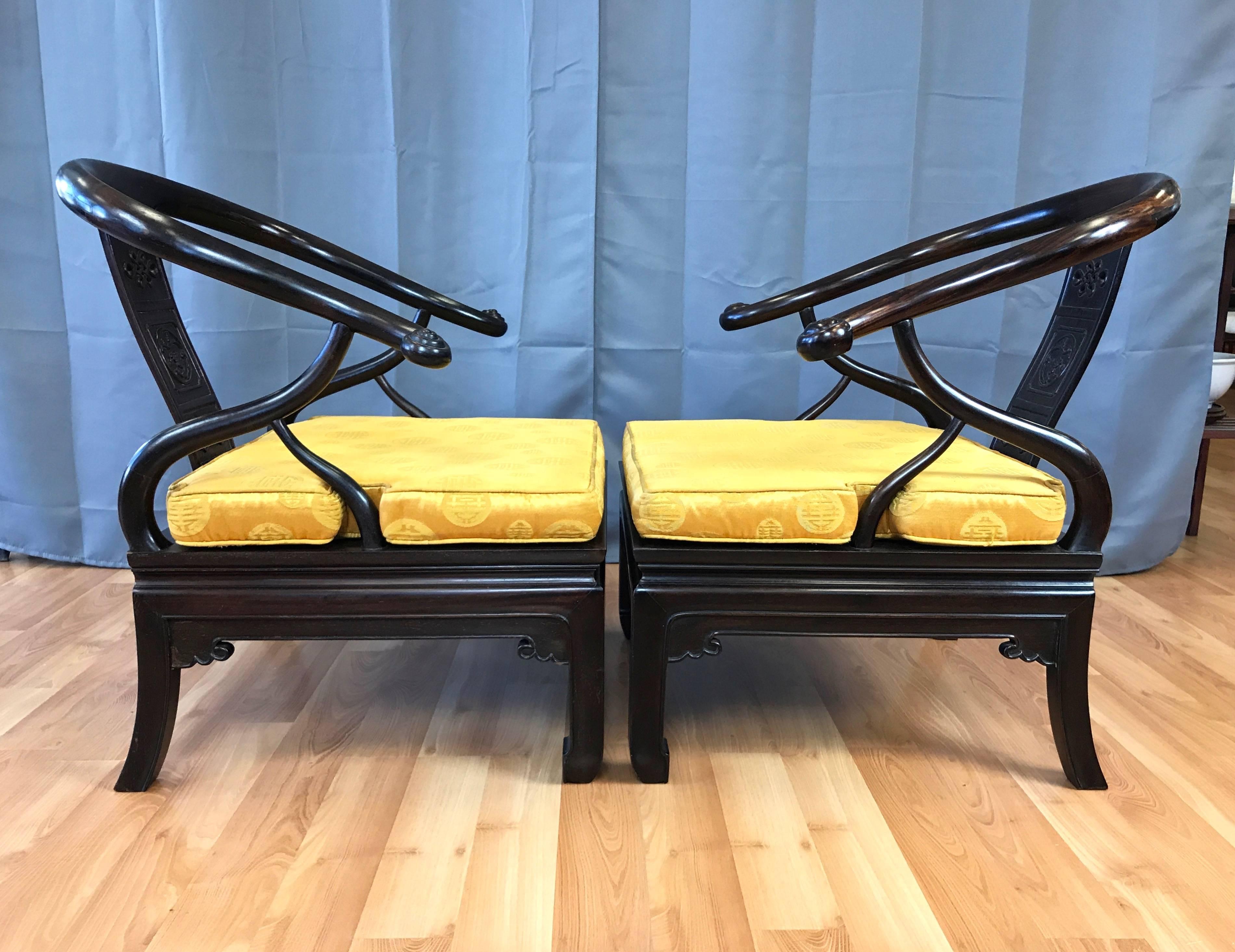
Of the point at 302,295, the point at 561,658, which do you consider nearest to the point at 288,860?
the point at 561,658

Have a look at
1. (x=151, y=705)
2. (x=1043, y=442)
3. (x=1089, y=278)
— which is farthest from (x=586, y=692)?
(x=1089, y=278)

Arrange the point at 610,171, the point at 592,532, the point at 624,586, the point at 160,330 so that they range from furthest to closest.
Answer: the point at 610,171, the point at 624,586, the point at 160,330, the point at 592,532

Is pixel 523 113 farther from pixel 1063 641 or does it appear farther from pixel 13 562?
pixel 13 562

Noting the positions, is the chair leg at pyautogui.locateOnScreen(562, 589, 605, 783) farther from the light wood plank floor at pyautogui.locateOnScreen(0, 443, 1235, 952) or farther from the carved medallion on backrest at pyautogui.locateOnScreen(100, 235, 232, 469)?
the carved medallion on backrest at pyautogui.locateOnScreen(100, 235, 232, 469)

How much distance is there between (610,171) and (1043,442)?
3.93 ft

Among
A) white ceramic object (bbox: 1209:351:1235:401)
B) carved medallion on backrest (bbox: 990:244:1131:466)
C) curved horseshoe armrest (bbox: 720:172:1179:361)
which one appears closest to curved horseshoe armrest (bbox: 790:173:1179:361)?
curved horseshoe armrest (bbox: 720:172:1179:361)

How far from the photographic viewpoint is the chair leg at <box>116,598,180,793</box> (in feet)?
4.14

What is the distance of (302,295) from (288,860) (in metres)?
0.72

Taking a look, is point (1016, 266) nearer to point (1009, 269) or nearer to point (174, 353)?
point (1009, 269)

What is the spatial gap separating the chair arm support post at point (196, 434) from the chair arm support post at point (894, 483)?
728 mm

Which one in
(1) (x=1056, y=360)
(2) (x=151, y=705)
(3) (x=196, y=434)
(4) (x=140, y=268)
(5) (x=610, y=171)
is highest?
(5) (x=610, y=171)

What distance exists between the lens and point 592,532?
1.25 metres

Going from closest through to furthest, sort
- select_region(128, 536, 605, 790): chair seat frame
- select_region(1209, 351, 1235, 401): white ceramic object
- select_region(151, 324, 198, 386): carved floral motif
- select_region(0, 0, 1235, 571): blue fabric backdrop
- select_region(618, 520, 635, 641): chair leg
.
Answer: select_region(128, 536, 605, 790): chair seat frame
select_region(151, 324, 198, 386): carved floral motif
select_region(618, 520, 635, 641): chair leg
select_region(0, 0, 1235, 571): blue fabric backdrop
select_region(1209, 351, 1235, 401): white ceramic object

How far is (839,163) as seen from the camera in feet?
6.76
